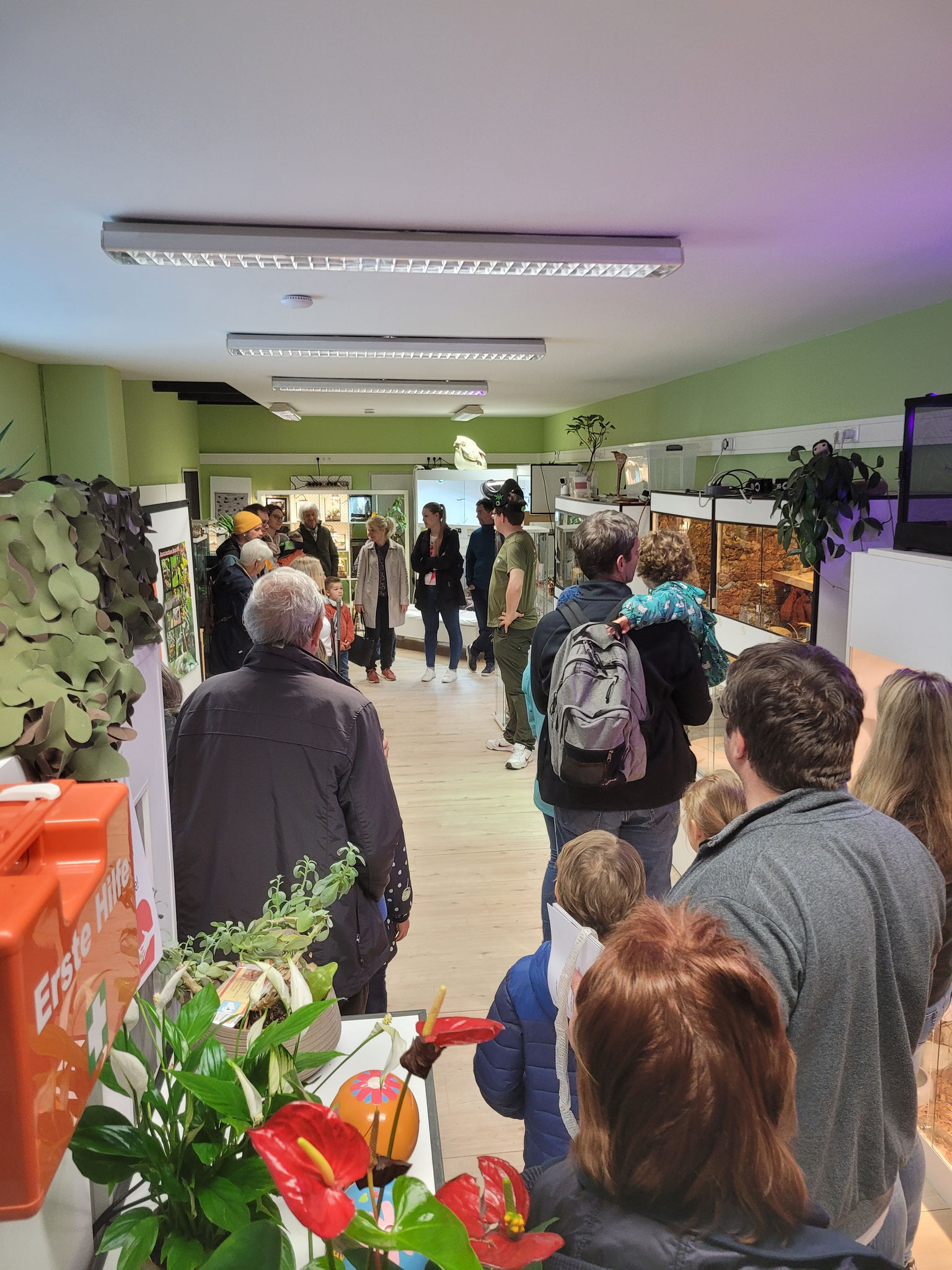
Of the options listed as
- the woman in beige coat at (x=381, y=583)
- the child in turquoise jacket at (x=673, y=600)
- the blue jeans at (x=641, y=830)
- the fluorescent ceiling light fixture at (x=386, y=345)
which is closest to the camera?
the child in turquoise jacket at (x=673, y=600)

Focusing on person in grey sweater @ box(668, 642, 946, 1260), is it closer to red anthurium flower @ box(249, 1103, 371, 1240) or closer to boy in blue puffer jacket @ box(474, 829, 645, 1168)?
boy in blue puffer jacket @ box(474, 829, 645, 1168)

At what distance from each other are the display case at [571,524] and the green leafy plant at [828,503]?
2.15m

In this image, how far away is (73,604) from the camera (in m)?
0.93

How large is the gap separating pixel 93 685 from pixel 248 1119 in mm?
457

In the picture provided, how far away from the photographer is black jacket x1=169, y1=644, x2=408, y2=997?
2.10 m

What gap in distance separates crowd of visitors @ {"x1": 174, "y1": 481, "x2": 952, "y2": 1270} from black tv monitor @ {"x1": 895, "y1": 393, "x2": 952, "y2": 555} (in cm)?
71

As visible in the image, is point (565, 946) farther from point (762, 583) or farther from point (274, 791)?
point (762, 583)

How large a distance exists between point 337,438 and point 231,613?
7.57 metres

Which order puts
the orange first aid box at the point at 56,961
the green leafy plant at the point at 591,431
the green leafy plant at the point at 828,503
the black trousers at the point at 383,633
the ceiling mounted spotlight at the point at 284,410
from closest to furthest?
the orange first aid box at the point at 56,961 → the green leafy plant at the point at 828,503 → the black trousers at the point at 383,633 → the green leafy plant at the point at 591,431 → the ceiling mounted spotlight at the point at 284,410

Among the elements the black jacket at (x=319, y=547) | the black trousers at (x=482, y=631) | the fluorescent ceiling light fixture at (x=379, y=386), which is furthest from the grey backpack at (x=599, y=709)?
the black jacket at (x=319, y=547)

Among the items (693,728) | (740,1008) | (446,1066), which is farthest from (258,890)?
(693,728)

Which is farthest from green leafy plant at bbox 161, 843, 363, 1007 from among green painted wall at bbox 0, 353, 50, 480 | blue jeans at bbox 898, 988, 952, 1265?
green painted wall at bbox 0, 353, 50, 480

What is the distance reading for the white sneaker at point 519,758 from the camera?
591 cm

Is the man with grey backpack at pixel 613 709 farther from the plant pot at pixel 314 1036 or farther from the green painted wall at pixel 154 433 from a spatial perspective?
the green painted wall at pixel 154 433
